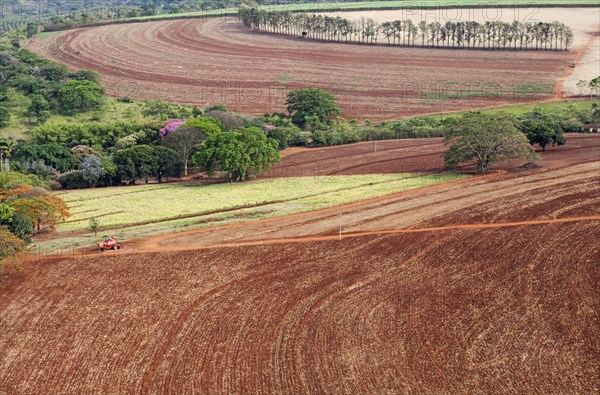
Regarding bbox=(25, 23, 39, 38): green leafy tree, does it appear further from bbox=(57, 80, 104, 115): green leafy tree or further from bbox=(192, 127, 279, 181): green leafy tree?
bbox=(192, 127, 279, 181): green leafy tree

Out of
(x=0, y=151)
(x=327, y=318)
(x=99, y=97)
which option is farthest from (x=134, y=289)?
(x=99, y=97)

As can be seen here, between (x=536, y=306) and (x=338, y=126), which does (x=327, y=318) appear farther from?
(x=338, y=126)

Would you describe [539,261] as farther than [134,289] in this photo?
Yes

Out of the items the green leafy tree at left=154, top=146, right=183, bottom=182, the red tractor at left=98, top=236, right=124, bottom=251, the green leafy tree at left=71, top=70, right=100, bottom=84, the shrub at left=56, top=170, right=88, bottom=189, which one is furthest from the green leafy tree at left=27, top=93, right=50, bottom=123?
the red tractor at left=98, top=236, right=124, bottom=251

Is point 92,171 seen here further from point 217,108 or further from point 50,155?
point 217,108

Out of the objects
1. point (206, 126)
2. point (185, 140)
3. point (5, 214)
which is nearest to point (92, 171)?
point (185, 140)

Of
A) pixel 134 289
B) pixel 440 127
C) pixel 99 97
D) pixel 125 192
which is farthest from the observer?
pixel 99 97

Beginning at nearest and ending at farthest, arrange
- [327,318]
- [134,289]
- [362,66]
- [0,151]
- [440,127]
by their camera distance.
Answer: [327,318], [134,289], [0,151], [440,127], [362,66]
